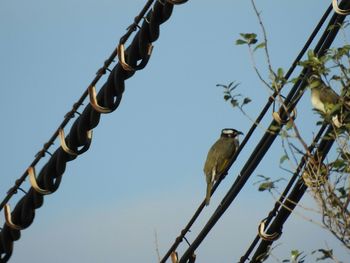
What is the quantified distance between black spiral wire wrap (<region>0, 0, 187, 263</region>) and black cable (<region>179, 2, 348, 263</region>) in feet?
4.09

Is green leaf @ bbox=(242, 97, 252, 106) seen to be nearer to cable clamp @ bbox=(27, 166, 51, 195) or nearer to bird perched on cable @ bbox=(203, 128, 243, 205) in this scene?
cable clamp @ bbox=(27, 166, 51, 195)

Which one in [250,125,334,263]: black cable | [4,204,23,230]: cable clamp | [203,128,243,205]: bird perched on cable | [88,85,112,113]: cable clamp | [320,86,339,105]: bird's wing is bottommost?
[4,204,23,230]: cable clamp

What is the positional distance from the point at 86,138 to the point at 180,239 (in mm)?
1655

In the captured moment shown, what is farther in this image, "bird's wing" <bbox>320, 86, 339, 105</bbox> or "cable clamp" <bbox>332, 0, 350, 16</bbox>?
"bird's wing" <bbox>320, 86, 339, 105</bbox>

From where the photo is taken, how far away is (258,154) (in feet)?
24.8

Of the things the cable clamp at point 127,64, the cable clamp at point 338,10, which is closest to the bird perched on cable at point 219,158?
the cable clamp at point 127,64

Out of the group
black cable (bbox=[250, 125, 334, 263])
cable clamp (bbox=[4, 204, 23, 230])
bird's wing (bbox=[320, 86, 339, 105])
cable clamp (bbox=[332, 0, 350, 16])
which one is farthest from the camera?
bird's wing (bbox=[320, 86, 339, 105])

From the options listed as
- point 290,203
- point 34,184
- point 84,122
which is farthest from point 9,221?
point 290,203

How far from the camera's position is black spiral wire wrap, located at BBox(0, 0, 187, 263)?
276 inches

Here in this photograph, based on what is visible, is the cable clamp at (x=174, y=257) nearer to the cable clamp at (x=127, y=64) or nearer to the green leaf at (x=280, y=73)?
the cable clamp at (x=127, y=64)

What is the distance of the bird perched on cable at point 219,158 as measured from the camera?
13.5 metres

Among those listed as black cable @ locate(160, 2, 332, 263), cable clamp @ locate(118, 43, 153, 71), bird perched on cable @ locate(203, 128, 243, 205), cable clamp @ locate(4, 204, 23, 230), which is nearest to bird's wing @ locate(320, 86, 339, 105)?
black cable @ locate(160, 2, 332, 263)

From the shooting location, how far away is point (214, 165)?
1372 centimetres

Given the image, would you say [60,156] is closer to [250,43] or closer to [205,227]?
[205,227]
